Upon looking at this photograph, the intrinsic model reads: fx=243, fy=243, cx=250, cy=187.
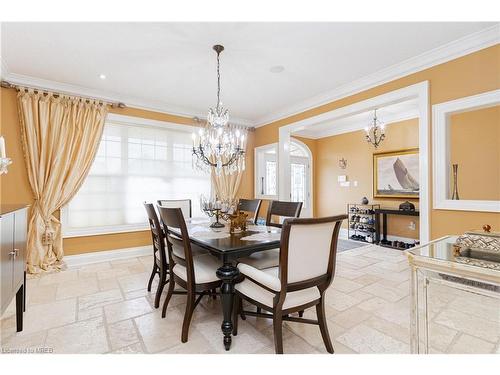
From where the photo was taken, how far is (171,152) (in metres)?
4.41

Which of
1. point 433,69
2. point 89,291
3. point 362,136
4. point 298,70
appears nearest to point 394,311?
point 433,69

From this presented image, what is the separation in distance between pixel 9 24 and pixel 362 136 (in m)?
5.76

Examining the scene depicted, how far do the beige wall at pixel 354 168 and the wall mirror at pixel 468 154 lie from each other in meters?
1.37

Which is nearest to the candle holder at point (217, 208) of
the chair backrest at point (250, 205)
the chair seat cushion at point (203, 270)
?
the chair seat cushion at point (203, 270)

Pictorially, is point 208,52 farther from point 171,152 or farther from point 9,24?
point 171,152

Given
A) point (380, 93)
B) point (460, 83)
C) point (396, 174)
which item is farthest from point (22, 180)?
point (396, 174)

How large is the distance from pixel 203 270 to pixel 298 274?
803 millimetres

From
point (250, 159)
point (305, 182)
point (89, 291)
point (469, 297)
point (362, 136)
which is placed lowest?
point (89, 291)

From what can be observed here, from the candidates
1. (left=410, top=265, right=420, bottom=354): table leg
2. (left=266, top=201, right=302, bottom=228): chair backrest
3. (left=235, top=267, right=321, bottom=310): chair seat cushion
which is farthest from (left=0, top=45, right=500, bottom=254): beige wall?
(left=235, top=267, right=321, bottom=310): chair seat cushion

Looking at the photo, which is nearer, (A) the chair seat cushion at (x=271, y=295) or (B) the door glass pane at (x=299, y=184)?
(A) the chair seat cushion at (x=271, y=295)

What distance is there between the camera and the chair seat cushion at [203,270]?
1.85 m

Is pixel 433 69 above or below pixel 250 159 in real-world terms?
above

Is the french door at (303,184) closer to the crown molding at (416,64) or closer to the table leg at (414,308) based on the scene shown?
the crown molding at (416,64)

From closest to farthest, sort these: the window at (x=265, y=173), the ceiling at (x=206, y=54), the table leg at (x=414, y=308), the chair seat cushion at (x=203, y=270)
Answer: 1. the table leg at (x=414, y=308)
2. the chair seat cushion at (x=203, y=270)
3. the ceiling at (x=206, y=54)
4. the window at (x=265, y=173)
